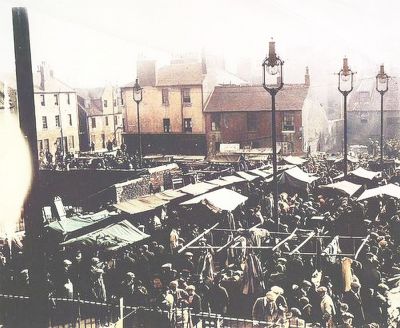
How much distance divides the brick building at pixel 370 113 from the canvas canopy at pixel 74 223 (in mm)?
33923

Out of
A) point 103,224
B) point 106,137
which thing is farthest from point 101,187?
point 106,137

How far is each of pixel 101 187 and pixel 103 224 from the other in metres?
13.7

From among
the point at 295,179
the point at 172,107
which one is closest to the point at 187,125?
the point at 172,107

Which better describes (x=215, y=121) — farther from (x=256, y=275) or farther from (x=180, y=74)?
(x=256, y=275)

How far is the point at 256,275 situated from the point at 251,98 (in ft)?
105

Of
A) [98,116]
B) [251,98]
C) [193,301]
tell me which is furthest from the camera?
[98,116]

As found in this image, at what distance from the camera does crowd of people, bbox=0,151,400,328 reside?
31.4ft

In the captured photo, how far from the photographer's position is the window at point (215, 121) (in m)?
42.8

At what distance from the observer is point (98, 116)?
192 ft

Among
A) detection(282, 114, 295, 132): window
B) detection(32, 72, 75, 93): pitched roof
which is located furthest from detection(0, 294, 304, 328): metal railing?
detection(32, 72, 75, 93): pitched roof

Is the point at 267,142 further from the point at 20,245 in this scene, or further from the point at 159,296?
the point at 159,296

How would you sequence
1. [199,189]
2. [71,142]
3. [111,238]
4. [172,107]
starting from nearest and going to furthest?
[111,238], [199,189], [172,107], [71,142]

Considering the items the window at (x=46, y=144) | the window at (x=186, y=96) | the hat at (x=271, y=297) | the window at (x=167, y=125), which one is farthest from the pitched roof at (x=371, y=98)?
the hat at (x=271, y=297)

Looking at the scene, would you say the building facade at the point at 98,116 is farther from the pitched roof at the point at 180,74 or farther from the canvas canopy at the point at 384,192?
the canvas canopy at the point at 384,192
